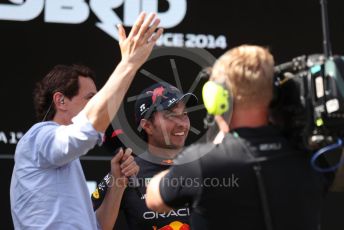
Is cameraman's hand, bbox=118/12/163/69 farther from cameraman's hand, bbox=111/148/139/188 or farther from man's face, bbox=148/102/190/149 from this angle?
man's face, bbox=148/102/190/149

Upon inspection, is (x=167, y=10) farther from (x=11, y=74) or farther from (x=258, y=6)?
(x=11, y=74)

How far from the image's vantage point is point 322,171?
2018 millimetres

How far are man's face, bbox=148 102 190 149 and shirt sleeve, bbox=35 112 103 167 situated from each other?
83 cm

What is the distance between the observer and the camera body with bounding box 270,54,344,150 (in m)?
1.86

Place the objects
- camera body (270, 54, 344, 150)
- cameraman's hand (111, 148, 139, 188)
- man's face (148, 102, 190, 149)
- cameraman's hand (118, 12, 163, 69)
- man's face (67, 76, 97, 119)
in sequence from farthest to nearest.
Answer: man's face (148, 102, 190, 149) → cameraman's hand (111, 148, 139, 188) → man's face (67, 76, 97, 119) → cameraman's hand (118, 12, 163, 69) → camera body (270, 54, 344, 150)

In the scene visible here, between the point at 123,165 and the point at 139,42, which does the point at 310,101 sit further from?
the point at 123,165

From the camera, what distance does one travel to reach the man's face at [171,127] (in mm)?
3092

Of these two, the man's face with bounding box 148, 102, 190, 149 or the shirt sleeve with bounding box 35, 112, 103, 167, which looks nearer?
the shirt sleeve with bounding box 35, 112, 103, 167

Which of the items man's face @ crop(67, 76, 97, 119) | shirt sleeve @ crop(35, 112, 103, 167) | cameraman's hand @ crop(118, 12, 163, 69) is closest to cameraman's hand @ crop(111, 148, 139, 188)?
man's face @ crop(67, 76, 97, 119)

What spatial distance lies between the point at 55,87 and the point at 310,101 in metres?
1.08

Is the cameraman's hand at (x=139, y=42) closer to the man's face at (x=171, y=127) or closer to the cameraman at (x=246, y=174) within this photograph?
the cameraman at (x=246, y=174)

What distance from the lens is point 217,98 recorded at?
1.89 metres

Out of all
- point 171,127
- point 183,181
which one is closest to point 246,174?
point 183,181

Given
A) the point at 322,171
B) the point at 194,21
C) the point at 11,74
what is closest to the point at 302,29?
the point at 194,21
